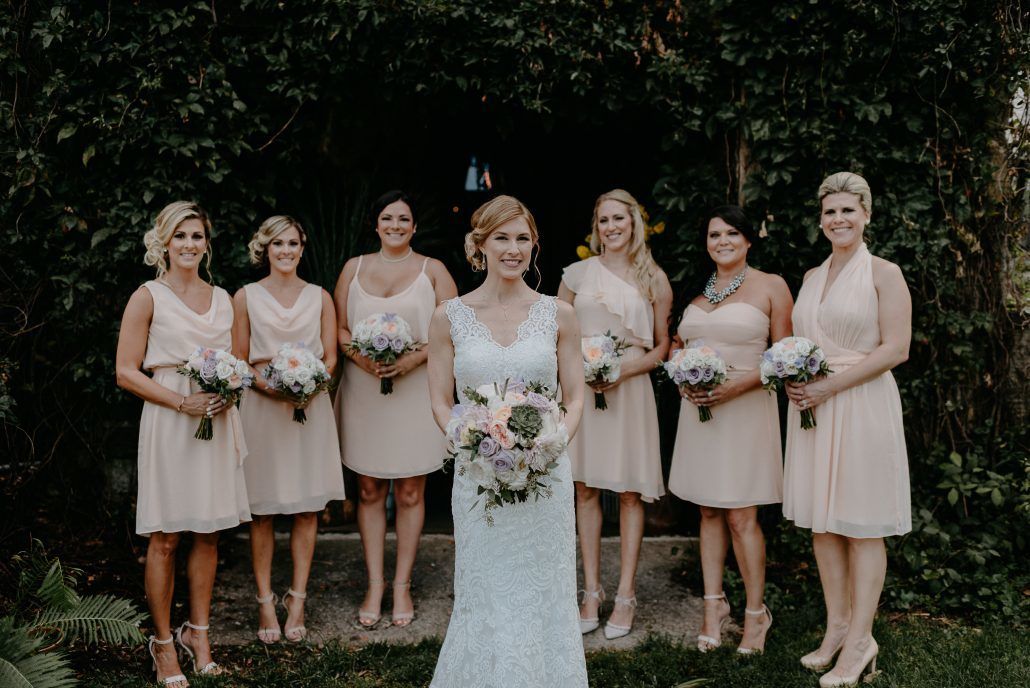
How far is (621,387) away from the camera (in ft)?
16.5

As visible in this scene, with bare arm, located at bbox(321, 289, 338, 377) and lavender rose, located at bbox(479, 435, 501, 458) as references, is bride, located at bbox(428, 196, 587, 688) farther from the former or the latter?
bare arm, located at bbox(321, 289, 338, 377)

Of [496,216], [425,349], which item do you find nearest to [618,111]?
[425,349]

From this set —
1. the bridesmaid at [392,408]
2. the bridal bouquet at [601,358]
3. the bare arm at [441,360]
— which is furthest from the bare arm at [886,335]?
the bridesmaid at [392,408]

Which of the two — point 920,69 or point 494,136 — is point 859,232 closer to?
point 920,69

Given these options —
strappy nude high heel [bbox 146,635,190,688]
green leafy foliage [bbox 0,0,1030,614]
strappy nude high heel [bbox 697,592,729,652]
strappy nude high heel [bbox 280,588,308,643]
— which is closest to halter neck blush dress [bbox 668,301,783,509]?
strappy nude high heel [bbox 697,592,729,652]

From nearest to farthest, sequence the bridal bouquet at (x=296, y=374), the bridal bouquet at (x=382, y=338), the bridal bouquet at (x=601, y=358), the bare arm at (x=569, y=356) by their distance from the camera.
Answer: the bare arm at (x=569, y=356) → the bridal bouquet at (x=296, y=374) → the bridal bouquet at (x=601, y=358) → the bridal bouquet at (x=382, y=338)

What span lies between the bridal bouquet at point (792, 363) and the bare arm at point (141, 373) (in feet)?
8.99

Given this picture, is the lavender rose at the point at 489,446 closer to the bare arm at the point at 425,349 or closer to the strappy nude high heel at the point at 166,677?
the bare arm at the point at 425,349

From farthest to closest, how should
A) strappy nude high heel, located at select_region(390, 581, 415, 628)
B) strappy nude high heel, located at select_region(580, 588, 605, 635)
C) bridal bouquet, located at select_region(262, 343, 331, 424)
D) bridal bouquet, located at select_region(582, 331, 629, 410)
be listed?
strappy nude high heel, located at select_region(390, 581, 415, 628) < strappy nude high heel, located at select_region(580, 588, 605, 635) < bridal bouquet, located at select_region(582, 331, 629, 410) < bridal bouquet, located at select_region(262, 343, 331, 424)

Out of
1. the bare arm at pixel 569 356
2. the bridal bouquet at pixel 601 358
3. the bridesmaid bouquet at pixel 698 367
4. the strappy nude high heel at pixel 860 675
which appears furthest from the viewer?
the bridal bouquet at pixel 601 358

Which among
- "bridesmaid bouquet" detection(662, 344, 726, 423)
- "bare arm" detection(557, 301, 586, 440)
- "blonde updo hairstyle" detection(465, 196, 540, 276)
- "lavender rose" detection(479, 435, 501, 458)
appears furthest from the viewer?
"bridesmaid bouquet" detection(662, 344, 726, 423)

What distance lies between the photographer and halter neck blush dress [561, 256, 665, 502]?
500cm

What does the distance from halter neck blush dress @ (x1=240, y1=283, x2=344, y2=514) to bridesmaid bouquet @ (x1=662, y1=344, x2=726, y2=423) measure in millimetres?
2046

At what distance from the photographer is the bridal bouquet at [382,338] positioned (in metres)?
4.83
